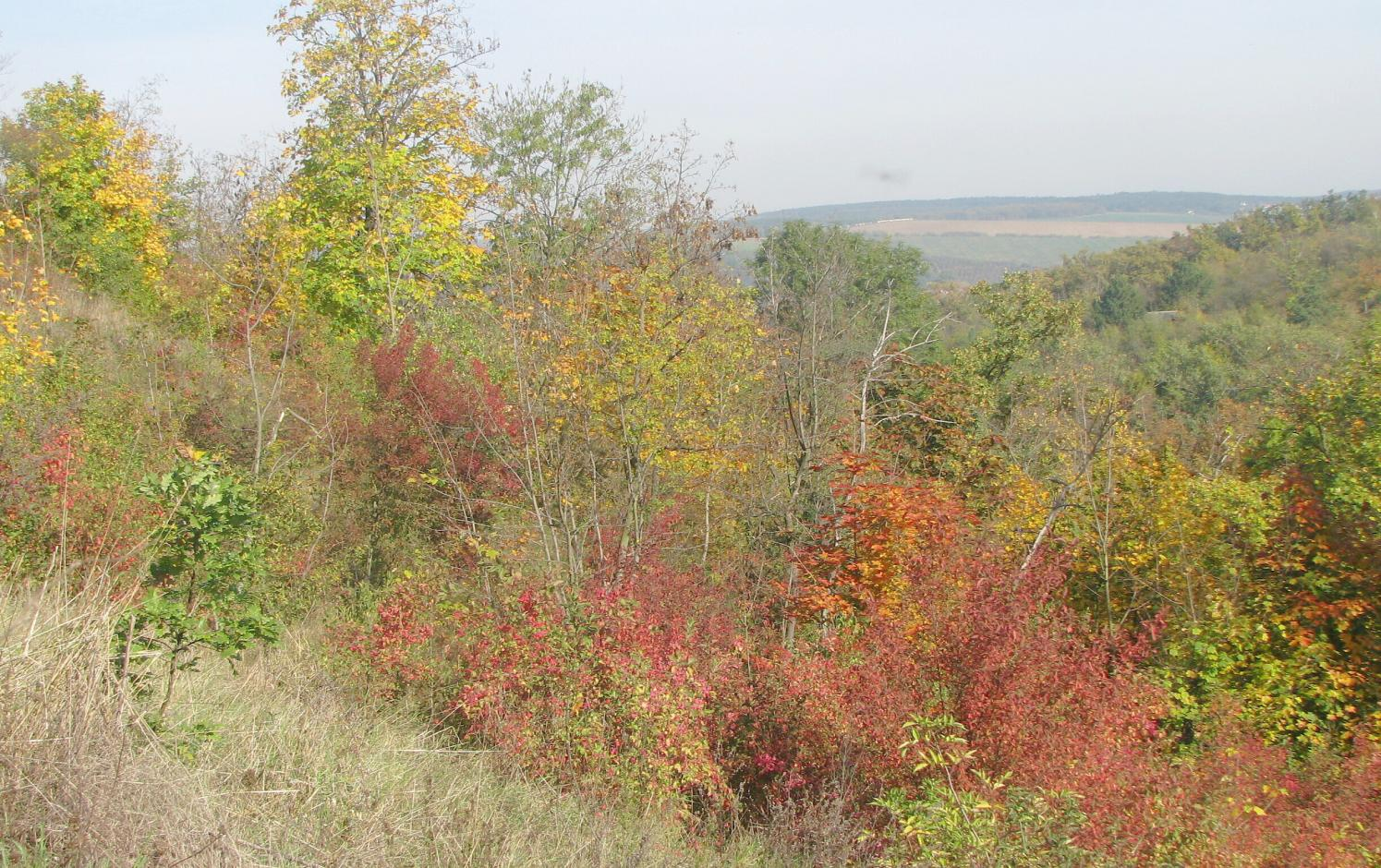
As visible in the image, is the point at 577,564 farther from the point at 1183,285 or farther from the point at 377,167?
the point at 1183,285

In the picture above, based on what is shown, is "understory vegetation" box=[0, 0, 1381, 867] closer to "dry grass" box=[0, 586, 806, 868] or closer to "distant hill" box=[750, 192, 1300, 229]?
"dry grass" box=[0, 586, 806, 868]

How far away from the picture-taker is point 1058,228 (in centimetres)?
8294

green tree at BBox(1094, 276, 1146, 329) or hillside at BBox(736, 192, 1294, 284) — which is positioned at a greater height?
hillside at BBox(736, 192, 1294, 284)

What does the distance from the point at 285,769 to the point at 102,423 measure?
31.7ft

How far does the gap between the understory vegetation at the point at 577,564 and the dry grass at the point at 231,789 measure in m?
0.02

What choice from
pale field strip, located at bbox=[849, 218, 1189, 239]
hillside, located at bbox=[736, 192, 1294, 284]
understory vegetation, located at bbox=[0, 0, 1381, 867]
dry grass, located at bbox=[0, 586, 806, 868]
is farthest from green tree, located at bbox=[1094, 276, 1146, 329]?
dry grass, located at bbox=[0, 586, 806, 868]

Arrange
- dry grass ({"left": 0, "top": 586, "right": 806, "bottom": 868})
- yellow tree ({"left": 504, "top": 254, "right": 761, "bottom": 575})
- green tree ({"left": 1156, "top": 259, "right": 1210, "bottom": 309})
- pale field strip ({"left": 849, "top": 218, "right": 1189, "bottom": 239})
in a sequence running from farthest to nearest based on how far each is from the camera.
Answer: pale field strip ({"left": 849, "top": 218, "right": 1189, "bottom": 239}) < green tree ({"left": 1156, "top": 259, "right": 1210, "bottom": 309}) < yellow tree ({"left": 504, "top": 254, "right": 761, "bottom": 575}) < dry grass ({"left": 0, "top": 586, "right": 806, "bottom": 868})

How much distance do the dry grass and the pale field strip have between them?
6562cm

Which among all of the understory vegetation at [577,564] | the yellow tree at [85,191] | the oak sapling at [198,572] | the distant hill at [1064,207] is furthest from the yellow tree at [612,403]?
the distant hill at [1064,207]

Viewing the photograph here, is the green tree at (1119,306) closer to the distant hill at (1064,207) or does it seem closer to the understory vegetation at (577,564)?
the distant hill at (1064,207)

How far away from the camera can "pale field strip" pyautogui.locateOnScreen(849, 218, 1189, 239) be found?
73.2 metres

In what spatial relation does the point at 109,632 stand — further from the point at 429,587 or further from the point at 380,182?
the point at 380,182

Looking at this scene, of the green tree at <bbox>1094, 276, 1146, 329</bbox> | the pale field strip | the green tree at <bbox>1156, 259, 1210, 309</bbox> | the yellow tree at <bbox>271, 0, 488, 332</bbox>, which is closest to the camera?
the yellow tree at <bbox>271, 0, 488, 332</bbox>

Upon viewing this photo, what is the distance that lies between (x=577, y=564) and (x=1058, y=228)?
81.3 meters
